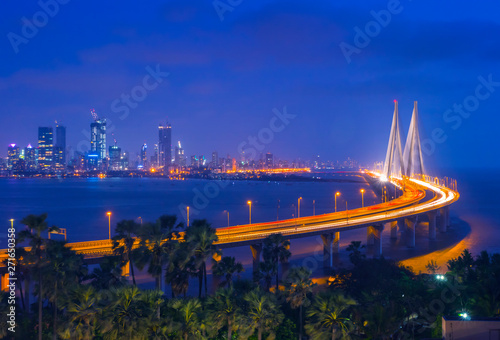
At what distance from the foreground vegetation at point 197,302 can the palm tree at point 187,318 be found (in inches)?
1.2

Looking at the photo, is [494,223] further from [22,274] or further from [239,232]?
[22,274]

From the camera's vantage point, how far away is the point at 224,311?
13742 millimetres

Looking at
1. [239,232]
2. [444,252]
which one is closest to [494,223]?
[444,252]

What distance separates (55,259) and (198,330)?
17.9 ft

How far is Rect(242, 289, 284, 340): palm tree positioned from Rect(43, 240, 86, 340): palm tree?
18.8 ft

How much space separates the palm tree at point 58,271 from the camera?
14.2 m

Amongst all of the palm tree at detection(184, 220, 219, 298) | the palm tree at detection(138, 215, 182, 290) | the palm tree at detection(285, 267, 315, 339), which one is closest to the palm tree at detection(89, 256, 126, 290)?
the palm tree at detection(138, 215, 182, 290)

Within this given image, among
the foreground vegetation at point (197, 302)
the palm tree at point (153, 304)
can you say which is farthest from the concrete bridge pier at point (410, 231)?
the palm tree at point (153, 304)

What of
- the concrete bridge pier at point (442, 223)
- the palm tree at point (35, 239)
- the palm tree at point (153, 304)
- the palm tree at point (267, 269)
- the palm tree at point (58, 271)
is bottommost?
the concrete bridge pier at point (442, 223)

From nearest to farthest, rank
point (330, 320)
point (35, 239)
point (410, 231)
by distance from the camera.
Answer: point (330, 320) → point (35, 239) → point (410, 231)

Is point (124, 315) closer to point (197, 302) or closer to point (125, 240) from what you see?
point (197, 302)

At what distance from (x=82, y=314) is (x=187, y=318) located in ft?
9.68

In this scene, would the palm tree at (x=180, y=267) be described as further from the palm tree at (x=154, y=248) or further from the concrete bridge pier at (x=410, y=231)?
the concrete bridge pier at (x=410, y=231)

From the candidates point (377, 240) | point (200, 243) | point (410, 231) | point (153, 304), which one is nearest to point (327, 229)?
point (377, 240)
